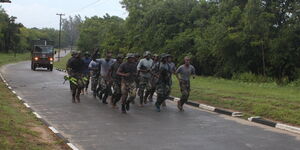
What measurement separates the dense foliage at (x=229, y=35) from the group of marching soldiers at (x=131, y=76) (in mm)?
13840

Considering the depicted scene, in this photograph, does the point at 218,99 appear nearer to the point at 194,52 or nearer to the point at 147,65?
the point at 147,65

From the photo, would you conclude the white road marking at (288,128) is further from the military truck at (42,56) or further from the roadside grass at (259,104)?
the military truck at (42,56)

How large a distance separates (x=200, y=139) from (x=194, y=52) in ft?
85.6

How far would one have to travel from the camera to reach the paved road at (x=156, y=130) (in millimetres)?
7797

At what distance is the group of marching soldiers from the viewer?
1202cm

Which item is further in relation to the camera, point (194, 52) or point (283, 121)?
point (194, 52)

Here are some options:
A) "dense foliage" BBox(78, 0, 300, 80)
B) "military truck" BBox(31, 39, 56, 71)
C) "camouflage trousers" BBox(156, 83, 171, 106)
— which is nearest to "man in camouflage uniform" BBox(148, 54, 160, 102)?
"camouflage trousers" BBox(156, 83, 171, 106)

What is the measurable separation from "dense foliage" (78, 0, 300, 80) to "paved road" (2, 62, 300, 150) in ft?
49.5

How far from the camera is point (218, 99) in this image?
586 inches

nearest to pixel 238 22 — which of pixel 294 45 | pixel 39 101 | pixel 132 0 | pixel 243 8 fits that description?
pixel 243 8

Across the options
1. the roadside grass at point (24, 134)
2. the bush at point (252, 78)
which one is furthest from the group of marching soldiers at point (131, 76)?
the bush at point (252, 78)

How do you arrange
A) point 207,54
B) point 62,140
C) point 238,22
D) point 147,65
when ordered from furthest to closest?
point 207,54 < point 238,22 < point 147,65 < point 62,140

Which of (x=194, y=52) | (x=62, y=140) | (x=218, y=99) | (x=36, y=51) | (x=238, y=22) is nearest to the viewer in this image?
(x=62, y=140)

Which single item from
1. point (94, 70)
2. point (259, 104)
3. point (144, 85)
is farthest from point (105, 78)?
point (259, 104)
